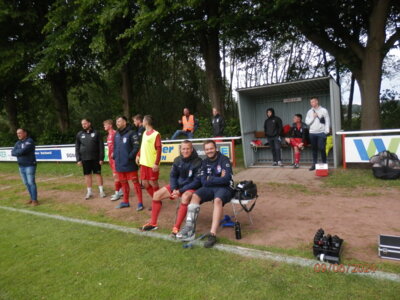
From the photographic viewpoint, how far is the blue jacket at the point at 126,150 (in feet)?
20.2

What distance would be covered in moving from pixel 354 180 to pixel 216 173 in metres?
4.25

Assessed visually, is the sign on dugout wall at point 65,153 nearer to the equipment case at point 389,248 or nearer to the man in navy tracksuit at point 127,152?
the man in navy tracksuit at point 127,152

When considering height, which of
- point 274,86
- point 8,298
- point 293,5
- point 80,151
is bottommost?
point 8,298

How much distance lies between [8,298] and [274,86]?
850 centimetres

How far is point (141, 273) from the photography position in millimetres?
3441

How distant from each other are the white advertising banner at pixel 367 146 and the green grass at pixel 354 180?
371 mm

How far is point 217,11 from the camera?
13.4 meters

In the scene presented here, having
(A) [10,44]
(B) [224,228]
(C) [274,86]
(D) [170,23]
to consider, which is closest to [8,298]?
(B) [224,228]

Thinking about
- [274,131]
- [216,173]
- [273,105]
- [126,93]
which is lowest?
[216,173]

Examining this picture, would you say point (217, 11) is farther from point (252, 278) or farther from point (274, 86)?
point (252, 278)

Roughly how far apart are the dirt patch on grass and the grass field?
54 cm

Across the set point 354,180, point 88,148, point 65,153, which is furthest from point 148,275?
point 65,153

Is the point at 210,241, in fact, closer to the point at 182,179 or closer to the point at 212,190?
the point at 212,190

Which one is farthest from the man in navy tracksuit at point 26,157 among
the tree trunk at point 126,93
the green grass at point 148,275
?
the tree trunk at point 126,93
